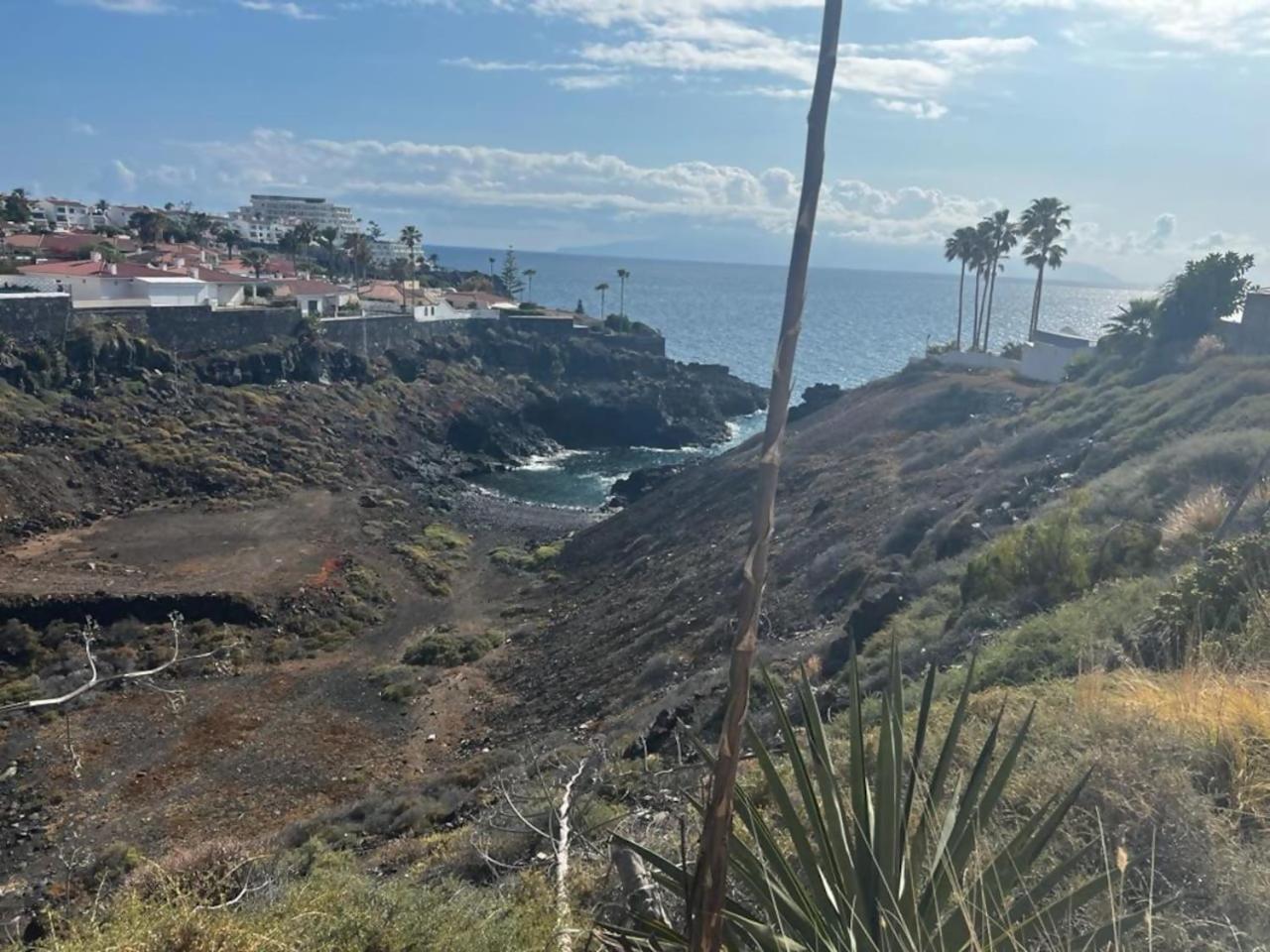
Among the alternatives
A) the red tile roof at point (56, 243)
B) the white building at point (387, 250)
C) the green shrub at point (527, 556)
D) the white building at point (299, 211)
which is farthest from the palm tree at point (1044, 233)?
the white building at point (299, 211)

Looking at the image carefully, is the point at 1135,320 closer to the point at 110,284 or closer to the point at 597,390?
the point at 597,390

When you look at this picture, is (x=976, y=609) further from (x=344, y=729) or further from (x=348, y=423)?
(x=348, y=423)

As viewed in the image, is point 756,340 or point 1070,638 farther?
point 756,340

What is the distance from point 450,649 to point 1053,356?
2720cm

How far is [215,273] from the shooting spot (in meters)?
62.5

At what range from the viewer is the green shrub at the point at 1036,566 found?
11.2 metres

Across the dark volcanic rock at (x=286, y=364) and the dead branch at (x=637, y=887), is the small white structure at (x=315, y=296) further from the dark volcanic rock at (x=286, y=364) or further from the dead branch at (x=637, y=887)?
the dead branch at (x=637, y=887)

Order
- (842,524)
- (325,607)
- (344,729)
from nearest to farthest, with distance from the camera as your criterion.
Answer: (344,729) < (842,524) < (325,607)

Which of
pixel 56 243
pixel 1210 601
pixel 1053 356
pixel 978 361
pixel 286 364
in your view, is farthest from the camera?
pixel 56 243

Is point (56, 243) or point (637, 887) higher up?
point (56, 243)

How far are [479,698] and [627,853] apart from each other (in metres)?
16.8

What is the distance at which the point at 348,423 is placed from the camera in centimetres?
5038

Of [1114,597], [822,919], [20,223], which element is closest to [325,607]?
[1114,597]

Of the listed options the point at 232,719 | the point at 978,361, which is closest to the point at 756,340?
the point at 978,361
